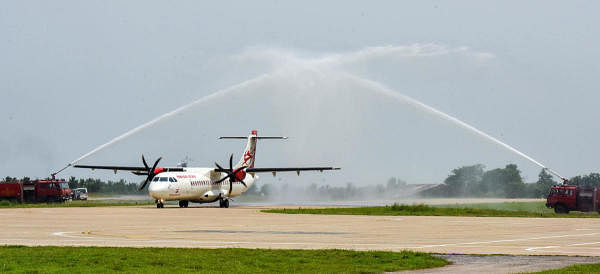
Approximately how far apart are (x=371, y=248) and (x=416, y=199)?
63.7 metres

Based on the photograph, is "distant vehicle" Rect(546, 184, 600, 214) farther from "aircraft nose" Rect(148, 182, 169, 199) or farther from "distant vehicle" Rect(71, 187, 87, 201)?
"distant vehicle" Rect(71, 187, 87, 201)

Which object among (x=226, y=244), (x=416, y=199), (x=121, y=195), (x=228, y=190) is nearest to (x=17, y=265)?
(x=226, y=244)

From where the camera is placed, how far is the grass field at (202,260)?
776 inches

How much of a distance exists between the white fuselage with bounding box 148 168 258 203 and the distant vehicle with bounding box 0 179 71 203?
1871 cm

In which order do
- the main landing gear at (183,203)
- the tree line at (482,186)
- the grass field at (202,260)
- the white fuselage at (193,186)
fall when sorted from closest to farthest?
the grass field at (202,260) → the white fuselage at (193,186) → the main landing gear at (183,203) → the tree line at (482,186)

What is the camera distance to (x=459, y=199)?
9356 cm

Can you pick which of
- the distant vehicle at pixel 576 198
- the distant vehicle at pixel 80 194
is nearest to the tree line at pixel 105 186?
the distant vehicle at pixel 80 194

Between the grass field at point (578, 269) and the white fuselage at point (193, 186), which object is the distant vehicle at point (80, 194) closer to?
the white fuselage at point (193, 186)

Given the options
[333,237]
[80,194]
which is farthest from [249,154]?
[333,237]

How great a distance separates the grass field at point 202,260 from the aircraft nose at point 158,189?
4600cm

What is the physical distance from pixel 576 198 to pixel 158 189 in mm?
32279

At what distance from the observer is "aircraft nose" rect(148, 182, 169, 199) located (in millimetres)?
70863

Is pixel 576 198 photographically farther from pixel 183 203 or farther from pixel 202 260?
pixel 202 260

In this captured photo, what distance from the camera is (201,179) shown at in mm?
78125
